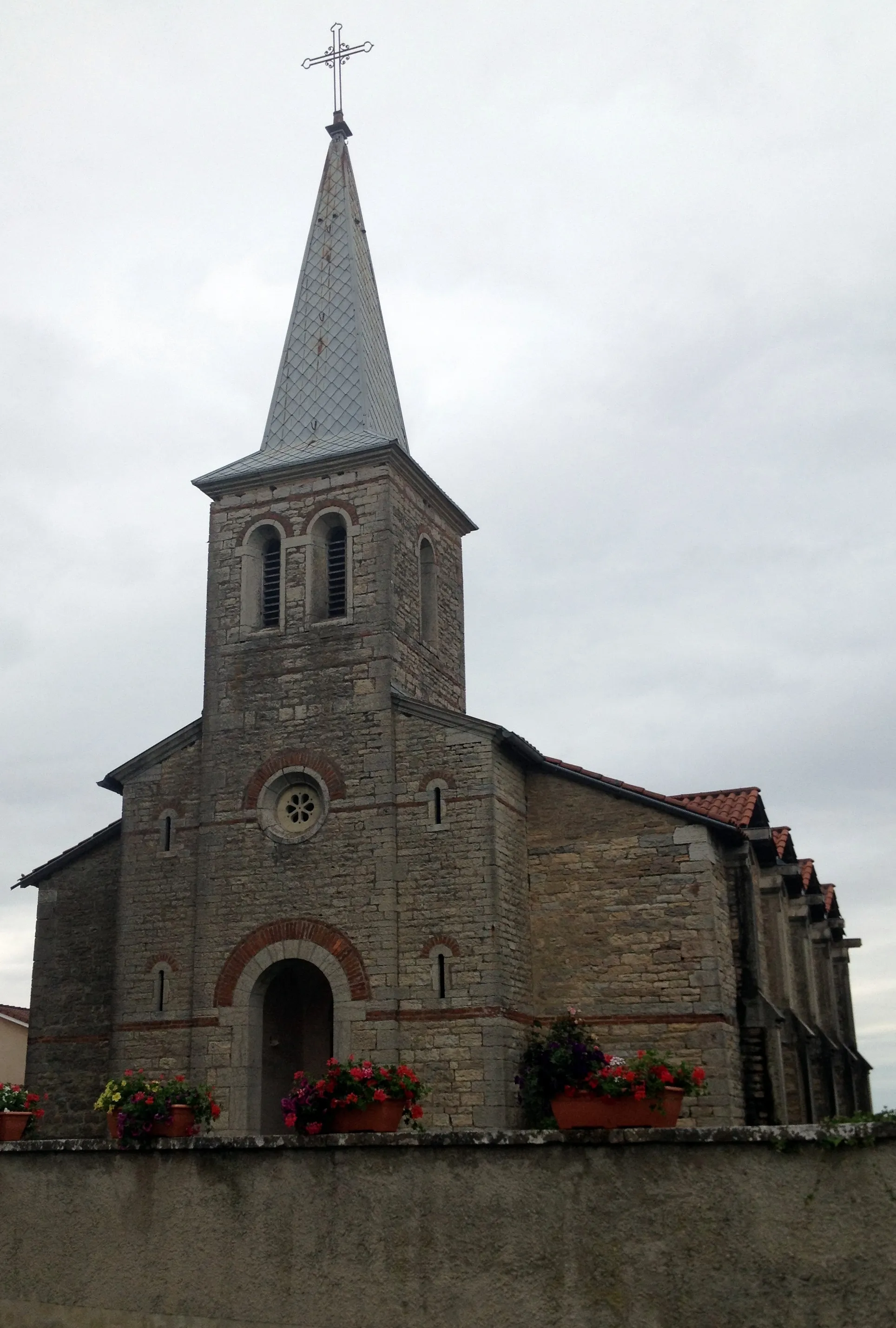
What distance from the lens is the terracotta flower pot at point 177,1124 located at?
39.1 ft

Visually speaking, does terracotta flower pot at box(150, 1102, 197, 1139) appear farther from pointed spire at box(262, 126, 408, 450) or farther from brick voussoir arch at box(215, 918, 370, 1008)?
pointed spire at box(262, 126, 408, 450)

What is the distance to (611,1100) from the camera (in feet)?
33.9

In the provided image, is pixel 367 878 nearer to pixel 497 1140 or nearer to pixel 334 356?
pixel 497 1140

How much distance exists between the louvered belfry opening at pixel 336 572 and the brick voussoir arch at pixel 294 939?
554 centimetres

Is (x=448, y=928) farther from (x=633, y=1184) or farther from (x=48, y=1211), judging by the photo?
(x=633, y=1184)

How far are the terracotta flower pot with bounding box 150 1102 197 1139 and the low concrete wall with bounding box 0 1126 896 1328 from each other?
0.84 m

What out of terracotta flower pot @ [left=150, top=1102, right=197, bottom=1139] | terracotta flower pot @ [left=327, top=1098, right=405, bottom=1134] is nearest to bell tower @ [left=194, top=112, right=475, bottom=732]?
terracotta flower pot @ [left=150, top=1102, right=197, bottom=1139]

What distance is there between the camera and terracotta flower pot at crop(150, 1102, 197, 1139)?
11.9m

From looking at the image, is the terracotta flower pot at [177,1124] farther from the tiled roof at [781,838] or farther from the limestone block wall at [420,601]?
the tiled roof at [781,838]

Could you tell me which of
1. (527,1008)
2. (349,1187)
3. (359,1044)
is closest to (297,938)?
(359,1044)

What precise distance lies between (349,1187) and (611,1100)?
2240 millimetres

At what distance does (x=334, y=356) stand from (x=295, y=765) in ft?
29.9

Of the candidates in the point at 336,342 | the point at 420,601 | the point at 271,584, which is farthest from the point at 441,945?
the point at 336,342

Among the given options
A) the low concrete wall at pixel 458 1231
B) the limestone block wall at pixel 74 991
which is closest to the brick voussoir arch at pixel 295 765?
the limestone block wall at pixel 74 991
